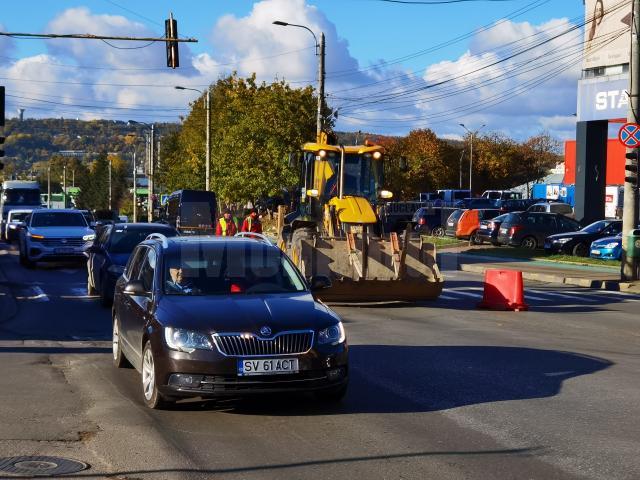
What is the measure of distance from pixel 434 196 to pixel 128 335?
234 ft

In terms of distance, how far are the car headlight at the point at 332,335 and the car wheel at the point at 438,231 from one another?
41.2 metres

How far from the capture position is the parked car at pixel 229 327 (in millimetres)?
8305

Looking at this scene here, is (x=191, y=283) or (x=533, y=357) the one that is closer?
(x=191, y=283)

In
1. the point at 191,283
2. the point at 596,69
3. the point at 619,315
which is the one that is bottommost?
the point at 619,315

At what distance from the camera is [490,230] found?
41281 millimetres

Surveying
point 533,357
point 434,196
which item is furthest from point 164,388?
point 434,196

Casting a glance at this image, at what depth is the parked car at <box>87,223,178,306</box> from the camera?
1803cm

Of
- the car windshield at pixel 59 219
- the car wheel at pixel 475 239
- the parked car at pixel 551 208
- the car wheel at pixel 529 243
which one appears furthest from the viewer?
the parked car at pixel 551 208

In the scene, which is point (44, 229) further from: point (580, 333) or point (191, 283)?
point (191, 283)

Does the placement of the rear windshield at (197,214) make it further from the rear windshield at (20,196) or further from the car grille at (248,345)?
the car grille at (248,345)

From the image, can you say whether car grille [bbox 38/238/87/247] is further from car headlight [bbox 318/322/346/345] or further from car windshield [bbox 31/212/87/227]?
car headlight [bbox 318/322/346/345]

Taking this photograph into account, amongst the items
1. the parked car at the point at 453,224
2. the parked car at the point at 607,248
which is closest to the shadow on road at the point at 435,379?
the parked car at the point at 607,248

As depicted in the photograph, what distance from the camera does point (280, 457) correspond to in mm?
7188

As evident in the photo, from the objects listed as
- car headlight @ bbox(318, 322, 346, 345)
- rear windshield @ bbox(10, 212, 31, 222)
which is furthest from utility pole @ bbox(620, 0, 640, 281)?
rear windshield @ bbox(10, 212, 31, 222)
